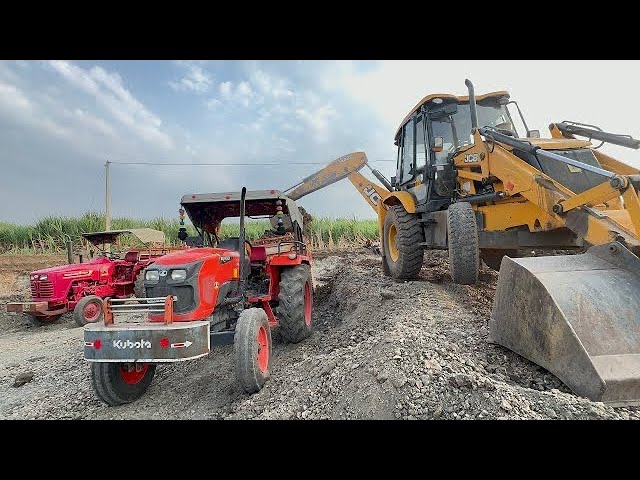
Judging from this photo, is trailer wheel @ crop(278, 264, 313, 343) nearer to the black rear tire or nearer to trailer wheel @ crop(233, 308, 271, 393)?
trailer wheel @ crop(233, 308, 271, 393)

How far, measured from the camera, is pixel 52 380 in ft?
16.9

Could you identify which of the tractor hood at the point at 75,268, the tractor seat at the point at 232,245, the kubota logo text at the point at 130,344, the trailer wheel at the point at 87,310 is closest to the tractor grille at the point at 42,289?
the tractor hood at the point at 75,268

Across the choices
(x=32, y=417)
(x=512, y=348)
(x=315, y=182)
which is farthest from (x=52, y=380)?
(x=315, y=182)

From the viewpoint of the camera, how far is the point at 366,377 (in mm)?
3471

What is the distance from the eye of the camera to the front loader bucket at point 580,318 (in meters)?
2.79

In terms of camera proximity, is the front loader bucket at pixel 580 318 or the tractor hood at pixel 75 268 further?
the tractor hood at pixel 75 268

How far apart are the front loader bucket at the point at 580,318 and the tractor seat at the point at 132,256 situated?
27.3 feet

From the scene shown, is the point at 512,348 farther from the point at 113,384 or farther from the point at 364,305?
the point at 113,384

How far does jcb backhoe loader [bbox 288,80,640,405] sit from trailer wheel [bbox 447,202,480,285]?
0.01 m

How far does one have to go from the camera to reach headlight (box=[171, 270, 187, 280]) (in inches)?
172

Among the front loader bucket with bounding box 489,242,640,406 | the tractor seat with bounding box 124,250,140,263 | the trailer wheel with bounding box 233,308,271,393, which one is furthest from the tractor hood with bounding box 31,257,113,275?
the front loader bucket with bounding box 489,242,640,406

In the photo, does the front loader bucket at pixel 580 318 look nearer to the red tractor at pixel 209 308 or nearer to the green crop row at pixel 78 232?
the red tractor at pixel 209 308

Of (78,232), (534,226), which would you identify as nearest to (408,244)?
(534,226)

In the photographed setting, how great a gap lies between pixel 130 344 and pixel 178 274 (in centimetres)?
90
